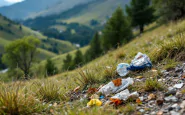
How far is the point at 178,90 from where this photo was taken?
4273 millimetres

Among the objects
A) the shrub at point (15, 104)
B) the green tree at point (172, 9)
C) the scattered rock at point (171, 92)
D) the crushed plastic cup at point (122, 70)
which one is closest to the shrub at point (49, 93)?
the shrub at point (15, 104)

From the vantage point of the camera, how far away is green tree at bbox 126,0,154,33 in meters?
55.3

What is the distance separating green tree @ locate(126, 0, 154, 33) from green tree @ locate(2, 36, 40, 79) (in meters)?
28.3

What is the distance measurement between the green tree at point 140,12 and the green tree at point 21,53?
93.0 feet

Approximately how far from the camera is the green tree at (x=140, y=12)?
55.3 meters

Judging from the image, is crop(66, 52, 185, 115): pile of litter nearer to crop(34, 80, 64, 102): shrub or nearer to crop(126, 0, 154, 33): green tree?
crop(34, 80, 64, 102): shrub

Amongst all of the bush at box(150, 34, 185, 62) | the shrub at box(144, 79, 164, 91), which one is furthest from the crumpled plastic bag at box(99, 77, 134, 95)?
the bush at box(150, 34, 185, 62)

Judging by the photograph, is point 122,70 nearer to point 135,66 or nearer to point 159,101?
point 135,66

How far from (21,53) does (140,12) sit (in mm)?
34624

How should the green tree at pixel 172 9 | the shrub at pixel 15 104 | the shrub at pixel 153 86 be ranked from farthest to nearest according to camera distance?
1. the green tree at pixel 172 9
2. the shrub at pixel 153 86
3. the shrub at pixel 15 104

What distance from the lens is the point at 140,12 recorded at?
2186 inches

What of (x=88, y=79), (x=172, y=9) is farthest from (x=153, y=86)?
(x=172, y=9)

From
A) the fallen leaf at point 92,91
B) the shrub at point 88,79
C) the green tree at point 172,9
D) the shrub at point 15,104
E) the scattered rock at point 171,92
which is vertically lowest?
the scattered rock at point 171,92

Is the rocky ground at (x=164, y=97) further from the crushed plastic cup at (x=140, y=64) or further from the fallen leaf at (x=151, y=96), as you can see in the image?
the crushed plastic cup at (x=140, y=64)
